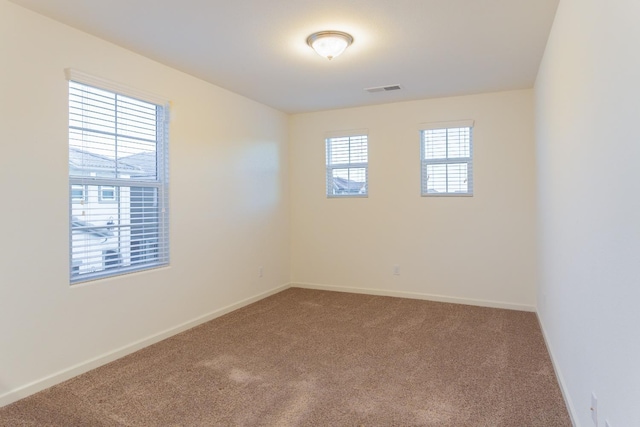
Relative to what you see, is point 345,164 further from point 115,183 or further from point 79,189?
point 79,189

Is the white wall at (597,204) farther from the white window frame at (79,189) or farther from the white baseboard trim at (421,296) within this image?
the white window frame at (79,189)

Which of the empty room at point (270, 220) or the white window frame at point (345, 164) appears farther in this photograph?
the white window frame at point (345, 164)

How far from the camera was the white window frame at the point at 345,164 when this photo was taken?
5195 mm

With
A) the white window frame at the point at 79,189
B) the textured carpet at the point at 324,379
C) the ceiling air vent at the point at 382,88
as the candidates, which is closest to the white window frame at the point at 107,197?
the white window frame at the point at 79,189

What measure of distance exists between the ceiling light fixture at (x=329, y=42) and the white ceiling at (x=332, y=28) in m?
0.07

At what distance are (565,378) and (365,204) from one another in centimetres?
316

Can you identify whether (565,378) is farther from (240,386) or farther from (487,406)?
(240,386)

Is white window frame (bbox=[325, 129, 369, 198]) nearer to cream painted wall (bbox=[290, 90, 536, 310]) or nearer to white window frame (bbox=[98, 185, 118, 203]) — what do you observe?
cream painted wall (bbox=[290, 90, 536, 310])

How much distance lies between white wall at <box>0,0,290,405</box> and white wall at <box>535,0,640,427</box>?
3.13 meters

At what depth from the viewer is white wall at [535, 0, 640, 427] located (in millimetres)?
Answer: 1243

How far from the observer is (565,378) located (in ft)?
7.84

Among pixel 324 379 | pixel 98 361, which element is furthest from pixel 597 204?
pixel 98 361

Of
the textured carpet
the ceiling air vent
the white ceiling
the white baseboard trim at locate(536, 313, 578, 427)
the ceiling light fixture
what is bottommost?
the textured carpet

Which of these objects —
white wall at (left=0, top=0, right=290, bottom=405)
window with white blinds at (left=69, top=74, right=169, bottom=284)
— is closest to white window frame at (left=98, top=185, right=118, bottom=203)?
window with white blinds at (left=69, top=74, right=169, bottom=284)
